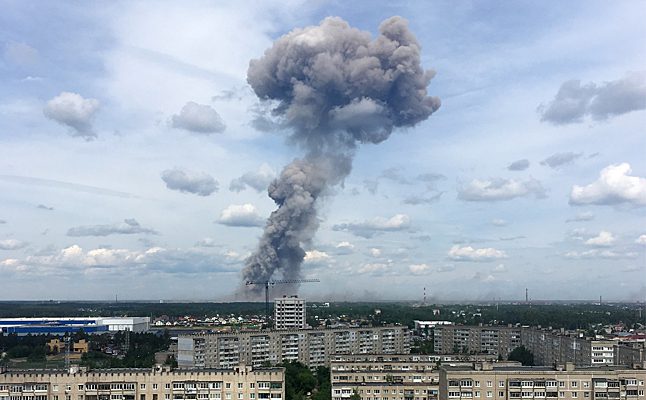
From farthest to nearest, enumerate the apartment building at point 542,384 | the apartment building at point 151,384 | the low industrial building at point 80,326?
the low industrial building at point 80,326 < the apartment building at point 151,384 < the apartment building at point 542,384

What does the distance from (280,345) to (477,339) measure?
16.6 meters

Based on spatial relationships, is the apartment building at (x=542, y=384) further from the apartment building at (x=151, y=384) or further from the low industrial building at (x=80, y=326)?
the low industrial building at (x=80, y=326)

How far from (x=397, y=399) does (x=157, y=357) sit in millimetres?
26405

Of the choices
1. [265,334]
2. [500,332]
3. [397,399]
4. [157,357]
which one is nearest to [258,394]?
[397,399]

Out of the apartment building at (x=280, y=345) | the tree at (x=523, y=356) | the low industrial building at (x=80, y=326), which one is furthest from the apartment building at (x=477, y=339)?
the low industrial building at (x=80, y=326)

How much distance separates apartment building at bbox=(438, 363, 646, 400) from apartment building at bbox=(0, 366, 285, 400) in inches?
238

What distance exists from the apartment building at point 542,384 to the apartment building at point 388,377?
7.89 feet

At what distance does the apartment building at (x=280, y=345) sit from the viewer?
43.5 m

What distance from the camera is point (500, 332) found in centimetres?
5494

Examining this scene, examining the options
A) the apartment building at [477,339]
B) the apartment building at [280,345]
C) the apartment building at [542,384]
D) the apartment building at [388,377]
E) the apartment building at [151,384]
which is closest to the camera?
the apartment building at [542,384]

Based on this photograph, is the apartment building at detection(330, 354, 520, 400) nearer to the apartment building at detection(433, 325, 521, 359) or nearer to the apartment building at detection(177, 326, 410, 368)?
the apartment building at detection(177, 326, 410, 368)

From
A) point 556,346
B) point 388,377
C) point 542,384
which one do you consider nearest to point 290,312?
point 556,346

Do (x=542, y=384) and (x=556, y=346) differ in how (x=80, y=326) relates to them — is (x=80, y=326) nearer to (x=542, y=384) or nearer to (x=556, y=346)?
(x=556, y=346)

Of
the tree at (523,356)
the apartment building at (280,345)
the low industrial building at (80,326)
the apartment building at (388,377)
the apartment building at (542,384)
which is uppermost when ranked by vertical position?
the apartment building at (542,384)
